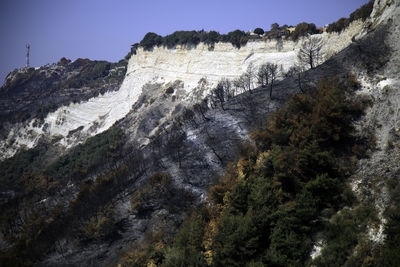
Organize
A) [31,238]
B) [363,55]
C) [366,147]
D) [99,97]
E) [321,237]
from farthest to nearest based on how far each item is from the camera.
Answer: [99,97] < [31,238] < [363,55] < [366,147] < [321,237]

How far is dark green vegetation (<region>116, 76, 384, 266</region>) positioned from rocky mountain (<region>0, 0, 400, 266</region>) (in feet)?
2.25

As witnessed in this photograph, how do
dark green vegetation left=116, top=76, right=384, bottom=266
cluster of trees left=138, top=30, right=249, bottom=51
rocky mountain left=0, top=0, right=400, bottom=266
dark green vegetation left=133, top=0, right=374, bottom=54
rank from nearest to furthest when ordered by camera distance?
dark green vegetation left=116, top=76, right=384, bottom=266
rocky mountain left=0, top=0, right=400, bottom=266
dark green vegetation left=133, top=0, right=374, bottom=54
cluster of trees left=138, top=30, right=249, bottom=51

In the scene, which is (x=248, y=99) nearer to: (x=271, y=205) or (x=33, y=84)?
(x=271, y=205)

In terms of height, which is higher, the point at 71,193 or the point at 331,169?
the point at 331,169

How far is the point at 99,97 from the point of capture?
105m

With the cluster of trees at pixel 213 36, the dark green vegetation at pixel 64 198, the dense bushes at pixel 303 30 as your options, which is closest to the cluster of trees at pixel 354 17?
the dense bushes at pixel 303 30

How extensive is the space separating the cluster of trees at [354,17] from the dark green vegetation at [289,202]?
26.0 meters

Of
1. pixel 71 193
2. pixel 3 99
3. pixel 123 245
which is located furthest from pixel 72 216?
pixel 3 99

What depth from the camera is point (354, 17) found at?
53531mm

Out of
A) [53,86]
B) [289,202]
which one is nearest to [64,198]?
[289,202]

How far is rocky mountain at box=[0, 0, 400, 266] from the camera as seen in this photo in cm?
2814

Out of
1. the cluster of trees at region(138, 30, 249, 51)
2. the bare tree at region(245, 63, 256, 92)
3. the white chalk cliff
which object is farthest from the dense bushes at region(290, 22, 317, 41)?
the cluster of trees at region(138, 30, 249, 51)

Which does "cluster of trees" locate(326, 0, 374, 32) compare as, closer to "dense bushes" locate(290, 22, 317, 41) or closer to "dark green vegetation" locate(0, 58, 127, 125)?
"dense bushes" locate(290, 22, 317, 41)

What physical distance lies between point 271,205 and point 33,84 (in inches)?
5861
